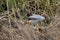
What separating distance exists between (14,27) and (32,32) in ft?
0.75

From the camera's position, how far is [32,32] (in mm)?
2508

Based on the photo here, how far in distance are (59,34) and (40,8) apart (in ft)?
1.94

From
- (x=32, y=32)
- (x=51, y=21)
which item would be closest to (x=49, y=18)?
(x=51, y=21)

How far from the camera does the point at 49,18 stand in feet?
9.40

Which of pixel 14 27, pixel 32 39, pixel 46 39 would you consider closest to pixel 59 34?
pixel 46 39

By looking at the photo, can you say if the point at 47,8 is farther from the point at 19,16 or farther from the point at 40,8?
the point at 19,16

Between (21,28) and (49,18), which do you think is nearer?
(21,28)

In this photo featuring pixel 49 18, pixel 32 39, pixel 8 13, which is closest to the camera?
pixel 32 39

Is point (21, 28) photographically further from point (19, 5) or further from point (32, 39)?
point (19, 5)

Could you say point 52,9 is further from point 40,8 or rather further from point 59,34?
point 59,34

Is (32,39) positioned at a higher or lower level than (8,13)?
lower

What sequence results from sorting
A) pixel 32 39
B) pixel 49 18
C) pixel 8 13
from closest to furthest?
pixel 32 39
pixel 8 13
pixel 49 18

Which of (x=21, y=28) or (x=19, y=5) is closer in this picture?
(x=21, y=28)

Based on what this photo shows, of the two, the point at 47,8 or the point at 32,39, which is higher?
the point at 47,8
